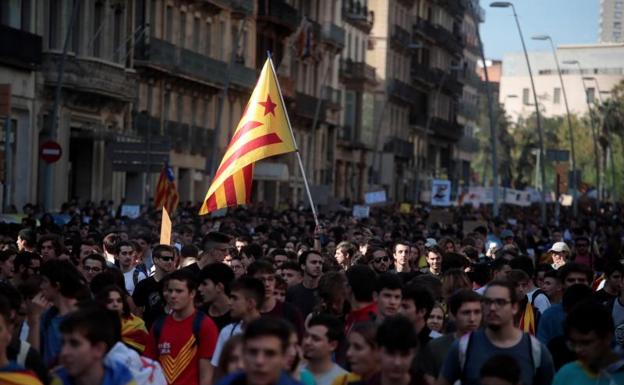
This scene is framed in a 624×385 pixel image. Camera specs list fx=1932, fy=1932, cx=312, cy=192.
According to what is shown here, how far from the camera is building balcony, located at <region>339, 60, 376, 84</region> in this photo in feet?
267

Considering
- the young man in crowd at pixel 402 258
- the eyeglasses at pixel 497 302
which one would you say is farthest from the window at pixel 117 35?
the eyeglasses at pixel 497 302

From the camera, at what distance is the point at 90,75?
44.6m

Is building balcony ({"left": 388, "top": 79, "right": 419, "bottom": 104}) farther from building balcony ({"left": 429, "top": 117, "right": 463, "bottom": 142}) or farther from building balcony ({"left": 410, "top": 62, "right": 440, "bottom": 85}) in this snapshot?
building balcony ({"left": 429, "top": 117, "right": 463, "bottom": 142})

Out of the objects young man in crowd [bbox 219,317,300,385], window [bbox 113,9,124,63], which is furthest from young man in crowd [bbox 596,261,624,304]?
window [bbox 113,9,124,63]

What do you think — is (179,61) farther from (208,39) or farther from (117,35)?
(117,35)

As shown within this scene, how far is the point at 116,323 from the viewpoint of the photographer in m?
9.51

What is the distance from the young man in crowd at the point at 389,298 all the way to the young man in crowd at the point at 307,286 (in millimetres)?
2237

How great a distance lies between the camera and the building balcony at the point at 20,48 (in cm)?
4088

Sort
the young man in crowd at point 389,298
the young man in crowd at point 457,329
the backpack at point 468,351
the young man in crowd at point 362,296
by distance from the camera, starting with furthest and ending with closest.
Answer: the young man in crowd at point 362,296
the young man in crowd at point 389,298
the young man in crowd at point 457,329
the backpack at point 468,351

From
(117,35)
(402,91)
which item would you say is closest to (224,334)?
(117,35)

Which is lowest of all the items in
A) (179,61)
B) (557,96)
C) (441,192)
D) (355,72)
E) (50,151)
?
(441,192)

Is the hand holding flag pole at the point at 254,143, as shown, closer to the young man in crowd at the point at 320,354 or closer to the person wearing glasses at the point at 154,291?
the person wearing glasses at the point at 154,291

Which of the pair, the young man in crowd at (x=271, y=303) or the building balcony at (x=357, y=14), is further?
the building balcony at (x=357, y=14)

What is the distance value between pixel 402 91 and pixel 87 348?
84.6 m
